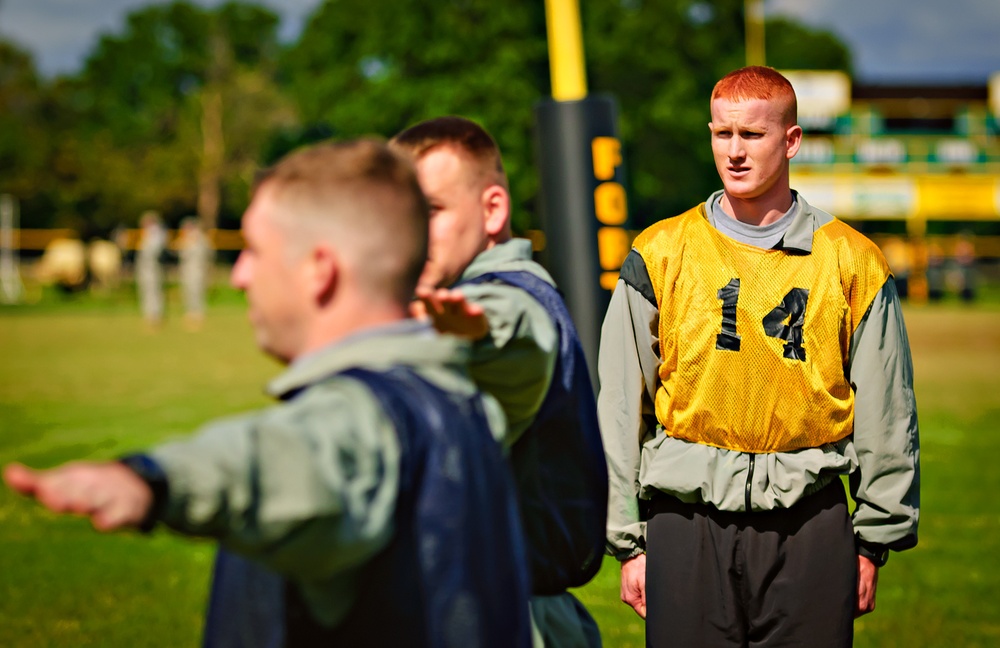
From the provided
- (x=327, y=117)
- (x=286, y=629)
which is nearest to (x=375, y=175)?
(x=286, y=629)

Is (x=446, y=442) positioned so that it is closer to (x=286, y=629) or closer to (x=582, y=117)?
(x=286, y=629)

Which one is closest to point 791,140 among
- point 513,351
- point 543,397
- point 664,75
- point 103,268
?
point 543,397

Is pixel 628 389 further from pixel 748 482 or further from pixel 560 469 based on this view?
pixel 560 469

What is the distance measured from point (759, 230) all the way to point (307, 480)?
2.00m

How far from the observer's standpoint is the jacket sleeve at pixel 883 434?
10.3 ft

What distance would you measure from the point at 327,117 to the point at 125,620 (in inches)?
1632

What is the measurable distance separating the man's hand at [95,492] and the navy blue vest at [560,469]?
1.23m

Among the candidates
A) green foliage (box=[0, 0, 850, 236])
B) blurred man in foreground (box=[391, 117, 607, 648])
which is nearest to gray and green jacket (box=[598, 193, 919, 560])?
blurred man in foreground (box=[391, 117, 607, 648])

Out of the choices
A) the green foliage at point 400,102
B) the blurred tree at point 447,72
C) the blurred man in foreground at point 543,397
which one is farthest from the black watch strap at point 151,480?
the blurred tree at point 447,72

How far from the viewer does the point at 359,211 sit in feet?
6.13

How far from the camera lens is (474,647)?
183 cm

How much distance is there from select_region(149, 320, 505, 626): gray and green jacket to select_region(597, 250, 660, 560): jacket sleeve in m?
1.59

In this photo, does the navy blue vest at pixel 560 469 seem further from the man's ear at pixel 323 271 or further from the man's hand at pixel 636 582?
the man's ear at pixel 323 271

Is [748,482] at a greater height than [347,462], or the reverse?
[347,462]
